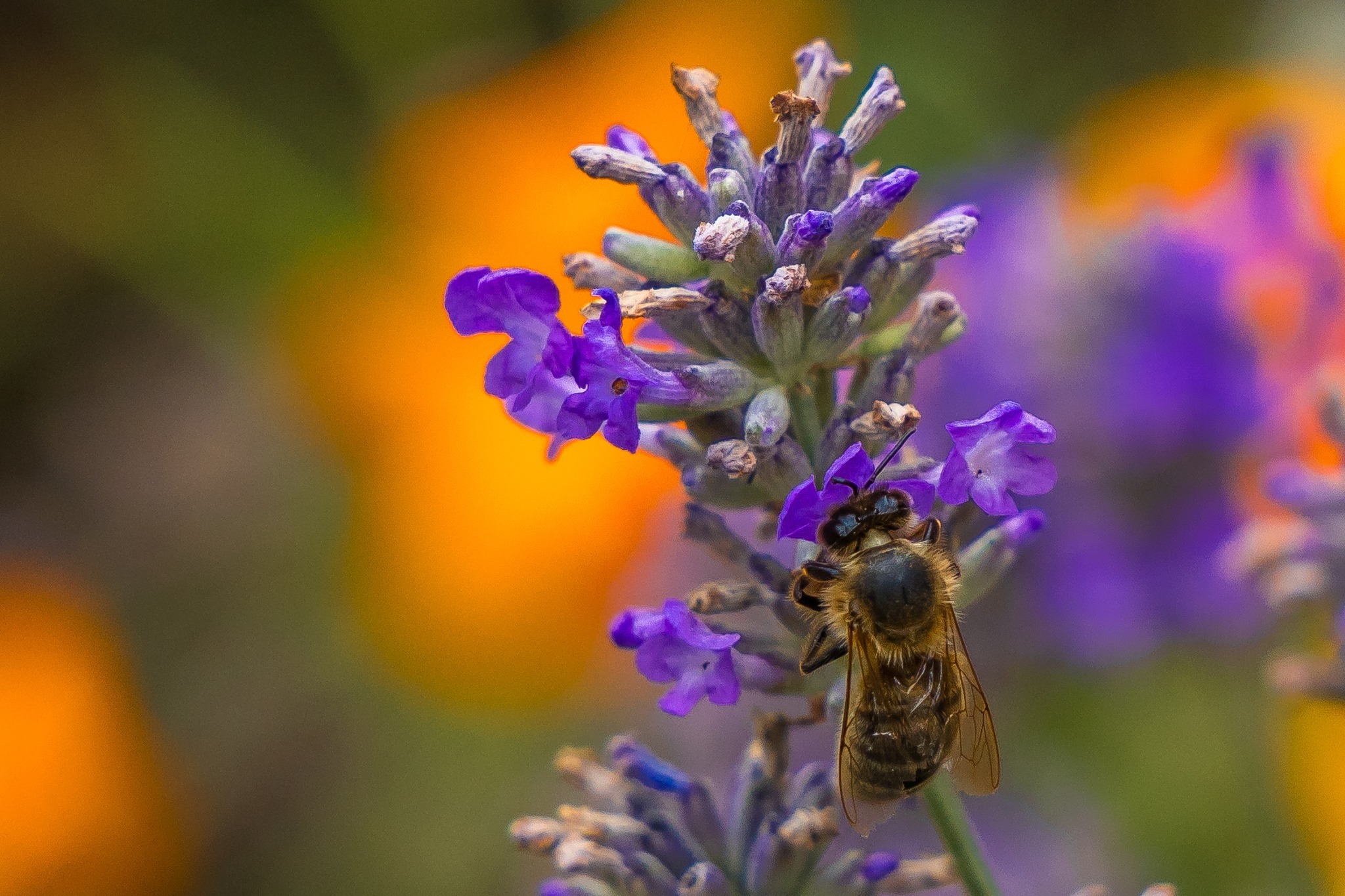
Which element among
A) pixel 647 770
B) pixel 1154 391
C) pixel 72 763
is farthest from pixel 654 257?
pixel 72 763

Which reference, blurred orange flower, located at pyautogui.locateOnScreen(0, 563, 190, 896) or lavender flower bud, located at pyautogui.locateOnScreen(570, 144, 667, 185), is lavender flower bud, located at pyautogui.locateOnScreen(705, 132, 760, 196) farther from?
blurred orange flower, located at pyautogui.locateOnScreen(0, 563, 190, 896)

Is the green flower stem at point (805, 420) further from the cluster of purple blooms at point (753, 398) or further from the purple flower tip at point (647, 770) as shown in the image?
the purple flower tip at point (647, 770)

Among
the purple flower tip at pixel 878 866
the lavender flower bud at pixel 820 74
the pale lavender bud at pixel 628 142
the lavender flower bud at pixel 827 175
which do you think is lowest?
the purple flower tip at pixel 878 866

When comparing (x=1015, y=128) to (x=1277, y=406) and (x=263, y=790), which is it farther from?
(x=263, y=790)

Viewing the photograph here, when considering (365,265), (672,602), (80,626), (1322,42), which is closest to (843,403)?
(672,602)

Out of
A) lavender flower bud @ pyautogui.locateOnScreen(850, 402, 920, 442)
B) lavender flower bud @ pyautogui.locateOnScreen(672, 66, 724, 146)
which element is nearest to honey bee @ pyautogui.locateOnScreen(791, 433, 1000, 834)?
lavender flower bud @ pyautogui.locateOnScreen(850, 402, 920, 442)

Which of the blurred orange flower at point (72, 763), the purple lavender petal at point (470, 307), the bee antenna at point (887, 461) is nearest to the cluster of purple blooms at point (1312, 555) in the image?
the bee antenna at point (887, 461)

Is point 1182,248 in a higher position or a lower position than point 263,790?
higher
